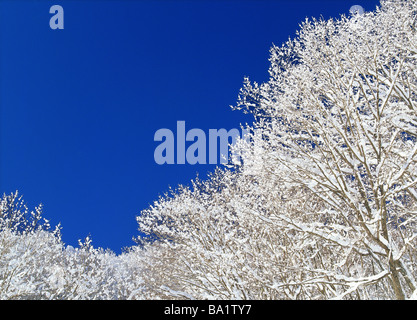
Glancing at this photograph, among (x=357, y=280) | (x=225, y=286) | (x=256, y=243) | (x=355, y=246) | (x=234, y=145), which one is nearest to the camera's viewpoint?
(x=357, y=280)

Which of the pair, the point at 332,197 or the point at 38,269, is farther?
the point at 38,269

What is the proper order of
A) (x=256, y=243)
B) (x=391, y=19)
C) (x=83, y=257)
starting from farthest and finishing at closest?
(x=83, y=257) < (x=391, y=19) < (x=256, y=243)

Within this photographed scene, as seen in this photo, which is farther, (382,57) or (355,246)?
(382,57)

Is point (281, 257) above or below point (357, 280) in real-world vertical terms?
above

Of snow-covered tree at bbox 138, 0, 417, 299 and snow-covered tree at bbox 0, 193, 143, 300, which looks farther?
snow-covered tree at bbox 0, 193, 143, 300

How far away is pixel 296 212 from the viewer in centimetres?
633

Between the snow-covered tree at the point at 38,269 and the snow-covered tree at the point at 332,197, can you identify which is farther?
the snow-covered tree at the point at 38,269

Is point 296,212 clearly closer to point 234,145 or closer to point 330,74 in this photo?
point 234,145
